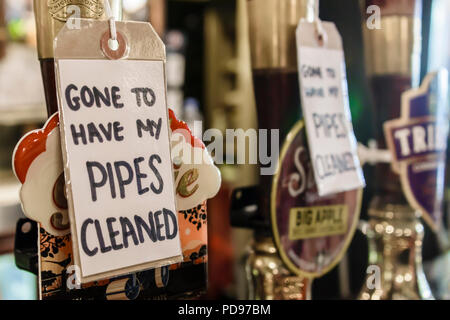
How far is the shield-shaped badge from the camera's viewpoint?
730mm

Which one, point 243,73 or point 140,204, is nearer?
point 140,204

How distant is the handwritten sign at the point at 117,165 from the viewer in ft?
1.38

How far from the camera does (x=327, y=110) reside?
0.64 meters

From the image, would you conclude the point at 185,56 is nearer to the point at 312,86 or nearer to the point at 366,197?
the point at 366,197

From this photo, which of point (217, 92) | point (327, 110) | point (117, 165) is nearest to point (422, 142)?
point (327, 110)

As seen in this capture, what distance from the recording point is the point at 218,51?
11.9ft

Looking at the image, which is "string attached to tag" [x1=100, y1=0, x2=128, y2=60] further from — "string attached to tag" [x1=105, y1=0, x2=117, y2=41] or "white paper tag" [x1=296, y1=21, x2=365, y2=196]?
"white paper tag" [x1=296, y1=21, x2=365, y2=196]

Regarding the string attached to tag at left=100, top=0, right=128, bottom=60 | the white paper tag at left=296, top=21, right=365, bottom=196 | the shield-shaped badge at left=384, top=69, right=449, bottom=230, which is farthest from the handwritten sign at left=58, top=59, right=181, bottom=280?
the shield-shaped badge at left=384, top=69, right=449, bottom=230

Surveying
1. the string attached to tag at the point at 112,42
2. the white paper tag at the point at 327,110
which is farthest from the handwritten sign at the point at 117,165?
the white paper tag at the point at 327,110

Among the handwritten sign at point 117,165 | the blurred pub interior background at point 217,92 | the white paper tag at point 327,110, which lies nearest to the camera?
the handwritten sign at point 117,165

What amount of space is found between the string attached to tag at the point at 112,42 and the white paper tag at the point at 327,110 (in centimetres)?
23

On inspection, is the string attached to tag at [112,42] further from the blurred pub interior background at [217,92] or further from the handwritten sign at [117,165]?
the blurred pub interior background at [217,92]
